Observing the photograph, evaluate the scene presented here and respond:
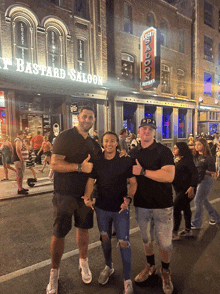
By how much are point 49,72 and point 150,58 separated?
816cm

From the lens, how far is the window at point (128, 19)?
1681cm

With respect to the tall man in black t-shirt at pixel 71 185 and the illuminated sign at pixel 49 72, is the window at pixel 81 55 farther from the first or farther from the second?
the tall man in black t-shirt at pixel 71 185

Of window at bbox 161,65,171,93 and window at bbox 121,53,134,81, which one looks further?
window at bbox 161,65,171,93

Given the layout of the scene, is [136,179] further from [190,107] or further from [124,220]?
[190,107]

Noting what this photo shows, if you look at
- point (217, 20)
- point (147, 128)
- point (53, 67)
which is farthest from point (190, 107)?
point (147, 128)

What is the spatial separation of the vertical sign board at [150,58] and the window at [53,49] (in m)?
6.98

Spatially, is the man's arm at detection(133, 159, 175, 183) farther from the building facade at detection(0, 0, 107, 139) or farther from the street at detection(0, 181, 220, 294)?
the building facade at detection(0, 0, 107, 139)

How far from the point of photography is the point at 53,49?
1366 centimetres

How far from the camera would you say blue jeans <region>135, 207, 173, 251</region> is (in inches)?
99.2

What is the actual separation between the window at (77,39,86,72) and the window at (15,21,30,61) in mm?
3596

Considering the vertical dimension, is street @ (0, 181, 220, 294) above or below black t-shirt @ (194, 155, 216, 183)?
below

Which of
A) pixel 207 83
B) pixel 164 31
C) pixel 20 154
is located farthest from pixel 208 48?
pixel 20 154

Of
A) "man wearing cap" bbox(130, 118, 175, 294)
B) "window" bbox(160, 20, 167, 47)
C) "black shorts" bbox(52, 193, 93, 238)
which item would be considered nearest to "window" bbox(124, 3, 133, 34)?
"window" bbox(160, 20, 167, 47)

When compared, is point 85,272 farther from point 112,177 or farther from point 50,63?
point 50,63
